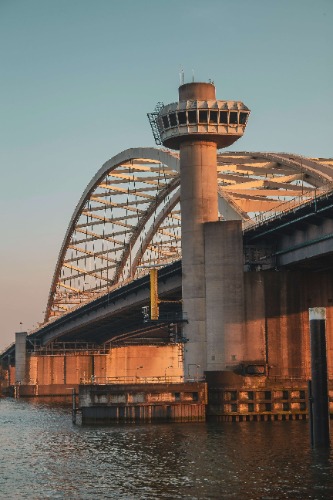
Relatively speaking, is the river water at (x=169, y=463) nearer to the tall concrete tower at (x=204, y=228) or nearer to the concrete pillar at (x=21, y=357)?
the tall concrete tower at (x=204, y=228)

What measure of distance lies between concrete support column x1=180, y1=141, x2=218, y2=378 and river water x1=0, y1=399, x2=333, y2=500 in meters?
9.46

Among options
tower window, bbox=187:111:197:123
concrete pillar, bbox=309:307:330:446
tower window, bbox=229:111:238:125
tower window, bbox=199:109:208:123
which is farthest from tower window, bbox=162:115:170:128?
concrete pillar, bbox=309:307:330:446

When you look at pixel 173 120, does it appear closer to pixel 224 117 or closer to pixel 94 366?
pixel 224 117

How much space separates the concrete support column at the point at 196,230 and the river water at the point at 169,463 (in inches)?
372

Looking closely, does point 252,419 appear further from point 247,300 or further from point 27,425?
point 27,425

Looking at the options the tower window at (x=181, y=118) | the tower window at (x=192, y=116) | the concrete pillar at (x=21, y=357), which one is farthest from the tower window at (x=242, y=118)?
the concrete pillar at (x=21, y=357)

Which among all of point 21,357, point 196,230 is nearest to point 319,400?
point 196,230

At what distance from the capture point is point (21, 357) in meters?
171

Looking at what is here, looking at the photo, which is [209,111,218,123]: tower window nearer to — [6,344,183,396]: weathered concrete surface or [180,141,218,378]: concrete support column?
[180,141,218,378]: concrete support column

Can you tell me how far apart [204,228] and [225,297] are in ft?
22.6

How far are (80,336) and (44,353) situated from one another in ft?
33.1

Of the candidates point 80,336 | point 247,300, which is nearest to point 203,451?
point 247,300

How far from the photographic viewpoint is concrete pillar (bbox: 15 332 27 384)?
6678 inches

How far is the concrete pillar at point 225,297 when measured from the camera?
8038 cm
